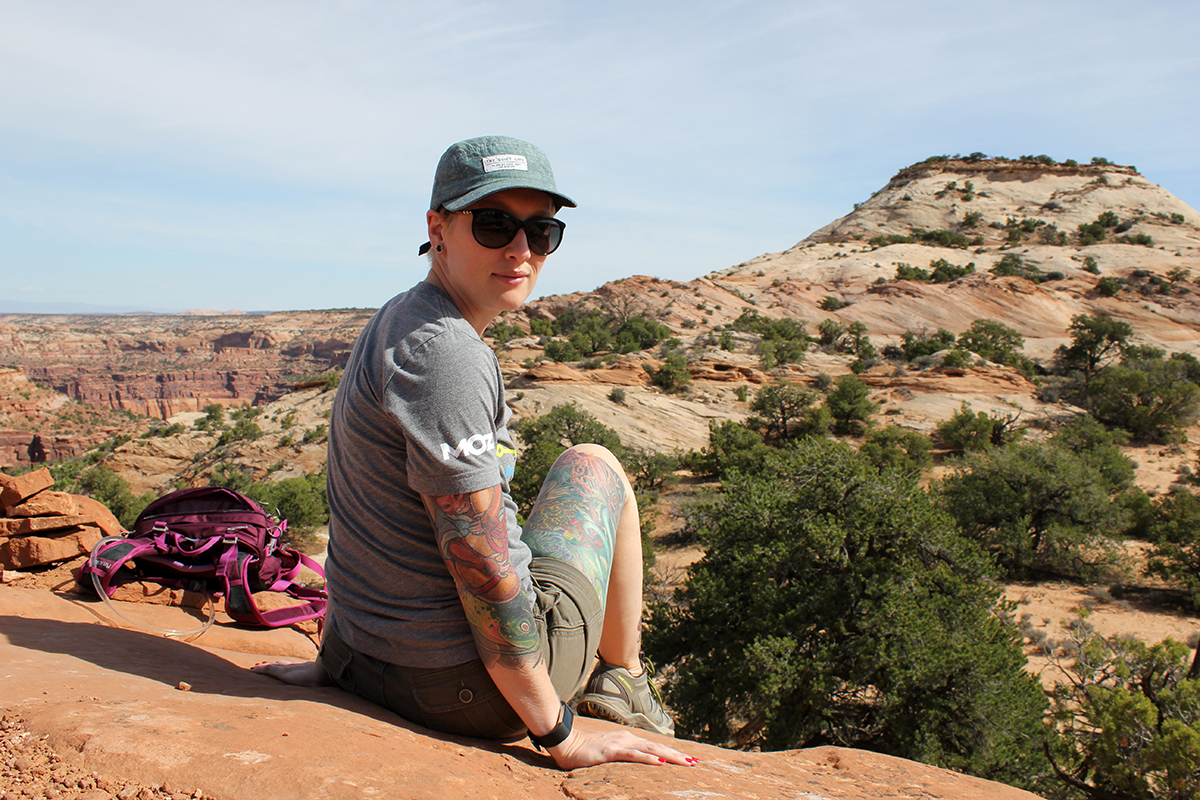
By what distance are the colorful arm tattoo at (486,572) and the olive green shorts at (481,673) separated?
5.7 inches

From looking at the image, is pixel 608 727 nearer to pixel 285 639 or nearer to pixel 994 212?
pixel 285 639

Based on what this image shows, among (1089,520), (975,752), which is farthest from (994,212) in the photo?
(975,752)

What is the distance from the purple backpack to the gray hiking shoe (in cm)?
181

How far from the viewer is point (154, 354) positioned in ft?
334

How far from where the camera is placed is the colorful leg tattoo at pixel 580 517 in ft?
7.55

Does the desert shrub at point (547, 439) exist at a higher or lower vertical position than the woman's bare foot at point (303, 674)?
lower

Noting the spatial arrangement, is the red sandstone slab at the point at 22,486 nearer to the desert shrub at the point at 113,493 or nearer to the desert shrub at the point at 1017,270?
the desert shrub at the point at 113,493

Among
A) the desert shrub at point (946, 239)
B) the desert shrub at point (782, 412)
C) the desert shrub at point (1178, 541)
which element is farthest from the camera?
the desert shrub at point (946, 239)

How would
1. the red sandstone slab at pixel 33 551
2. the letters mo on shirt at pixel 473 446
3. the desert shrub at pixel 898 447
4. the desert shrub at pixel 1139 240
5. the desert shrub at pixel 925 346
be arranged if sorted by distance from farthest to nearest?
the desert shrub at pixel 1139 240, the desert shrub at pixel 925 346, the desert shrub at pixel 898 447, the red sandstone slab at pixel 33 551, the letters mo on shirt at pixel 473 446

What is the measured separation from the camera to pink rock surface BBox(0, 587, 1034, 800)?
1.44m

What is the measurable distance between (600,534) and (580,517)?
0.32 feet

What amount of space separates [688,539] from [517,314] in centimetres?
2616

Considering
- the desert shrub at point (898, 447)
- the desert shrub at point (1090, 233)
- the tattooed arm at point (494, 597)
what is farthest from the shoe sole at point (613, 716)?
the desert shrub at point (1090, 233)

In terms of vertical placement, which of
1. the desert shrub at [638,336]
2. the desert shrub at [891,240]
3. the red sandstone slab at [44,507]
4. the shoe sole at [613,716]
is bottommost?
the shoe sole at [613,716]
